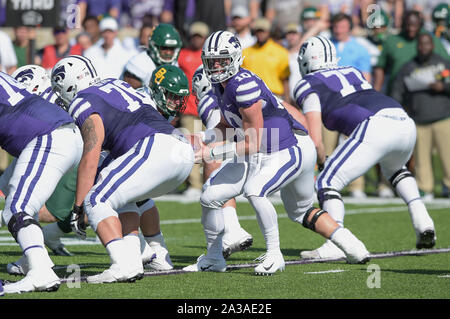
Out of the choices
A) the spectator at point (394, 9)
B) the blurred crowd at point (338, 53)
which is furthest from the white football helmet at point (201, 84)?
the spectator at point (394, 9)

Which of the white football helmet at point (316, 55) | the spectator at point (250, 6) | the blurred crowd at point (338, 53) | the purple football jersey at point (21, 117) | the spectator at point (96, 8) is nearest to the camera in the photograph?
the purple football jersey at point (21, 117)

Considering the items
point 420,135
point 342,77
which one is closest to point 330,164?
point 342,77

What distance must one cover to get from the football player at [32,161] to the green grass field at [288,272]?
0.20 m

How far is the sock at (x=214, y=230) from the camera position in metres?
7.30

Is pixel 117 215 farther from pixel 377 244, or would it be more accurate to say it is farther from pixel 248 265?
pixel 377 244

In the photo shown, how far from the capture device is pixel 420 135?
42.9ft

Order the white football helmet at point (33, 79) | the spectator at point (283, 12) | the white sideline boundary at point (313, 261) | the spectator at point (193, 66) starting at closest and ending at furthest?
the white sideline boundary at point (313, 261)
the white football helmet at point (33, 79)
the spectator at point (193, 66)
the spectator at point (283, 12)

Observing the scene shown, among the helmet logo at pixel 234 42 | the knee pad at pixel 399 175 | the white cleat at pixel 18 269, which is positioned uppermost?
the helmet logo at pixel 234 42

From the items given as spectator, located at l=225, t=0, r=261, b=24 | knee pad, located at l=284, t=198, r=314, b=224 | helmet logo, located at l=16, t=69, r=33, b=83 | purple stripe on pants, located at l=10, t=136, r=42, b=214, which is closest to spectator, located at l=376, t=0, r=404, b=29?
spectator, located at l=225, t=0, r=261, b=24

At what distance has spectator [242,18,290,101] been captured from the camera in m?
13.2

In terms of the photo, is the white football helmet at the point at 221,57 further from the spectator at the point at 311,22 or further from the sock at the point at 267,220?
the spectator at the point at 311,22

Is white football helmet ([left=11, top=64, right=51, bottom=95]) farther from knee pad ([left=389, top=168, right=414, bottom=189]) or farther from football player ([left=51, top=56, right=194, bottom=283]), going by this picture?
knee pad ([left=389, top=168, right=414, bottom=189])

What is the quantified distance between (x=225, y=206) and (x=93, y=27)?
6.70 meters

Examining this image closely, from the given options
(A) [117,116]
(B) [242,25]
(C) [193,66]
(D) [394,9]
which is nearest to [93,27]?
(B) [242,25]
